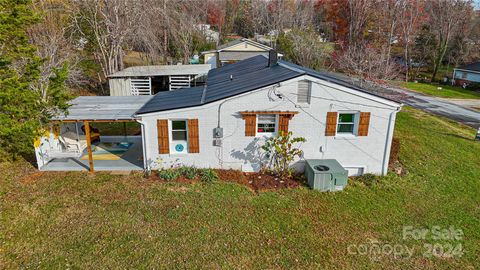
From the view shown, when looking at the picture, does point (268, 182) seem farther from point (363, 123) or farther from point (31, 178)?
point (31, 178)

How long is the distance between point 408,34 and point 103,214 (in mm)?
47361

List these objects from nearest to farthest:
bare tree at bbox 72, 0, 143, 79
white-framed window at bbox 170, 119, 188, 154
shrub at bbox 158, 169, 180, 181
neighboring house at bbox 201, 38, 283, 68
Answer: shrub at bbox 158, 169, 180, 181 → white-framed window at bbox 170, 119, 188, 154 → bare tree at bbox 72, 0, 143, 79 → neighboring house at bbox 201, 38, 283, 68

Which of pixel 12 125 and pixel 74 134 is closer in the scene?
pixel 12 125

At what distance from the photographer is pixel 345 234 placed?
8.71 metres

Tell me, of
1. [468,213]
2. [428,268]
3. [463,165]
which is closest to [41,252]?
[428,268]

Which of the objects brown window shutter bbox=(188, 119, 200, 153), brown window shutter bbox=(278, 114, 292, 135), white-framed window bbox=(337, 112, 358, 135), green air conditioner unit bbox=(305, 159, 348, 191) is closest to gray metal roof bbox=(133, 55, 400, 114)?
brown window shutter bbox=(188, 119, 200, 153)

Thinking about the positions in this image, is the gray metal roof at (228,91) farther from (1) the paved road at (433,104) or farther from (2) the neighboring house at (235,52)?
(2) the neighboring house at (235,52)

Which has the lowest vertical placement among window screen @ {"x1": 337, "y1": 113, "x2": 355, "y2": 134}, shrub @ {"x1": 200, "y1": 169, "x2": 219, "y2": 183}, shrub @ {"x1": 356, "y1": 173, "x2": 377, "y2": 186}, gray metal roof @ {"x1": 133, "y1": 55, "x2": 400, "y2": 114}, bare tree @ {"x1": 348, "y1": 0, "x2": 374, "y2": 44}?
shrub @ {"x1": 356, "y1": 173, "x2": 377, "y2": 186}

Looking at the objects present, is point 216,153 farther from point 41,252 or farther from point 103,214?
point 41,252

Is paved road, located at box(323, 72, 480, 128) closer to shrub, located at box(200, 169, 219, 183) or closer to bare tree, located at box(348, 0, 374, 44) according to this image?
shrub, located at box(200, 169, 219, 183)

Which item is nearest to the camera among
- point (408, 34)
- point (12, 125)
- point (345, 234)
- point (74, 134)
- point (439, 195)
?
point (345, 234)

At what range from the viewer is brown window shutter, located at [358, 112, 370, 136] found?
452 inches

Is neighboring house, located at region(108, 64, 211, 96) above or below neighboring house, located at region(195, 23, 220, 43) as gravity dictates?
below

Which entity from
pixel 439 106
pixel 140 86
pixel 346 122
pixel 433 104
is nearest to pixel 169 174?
pixel 346 122
